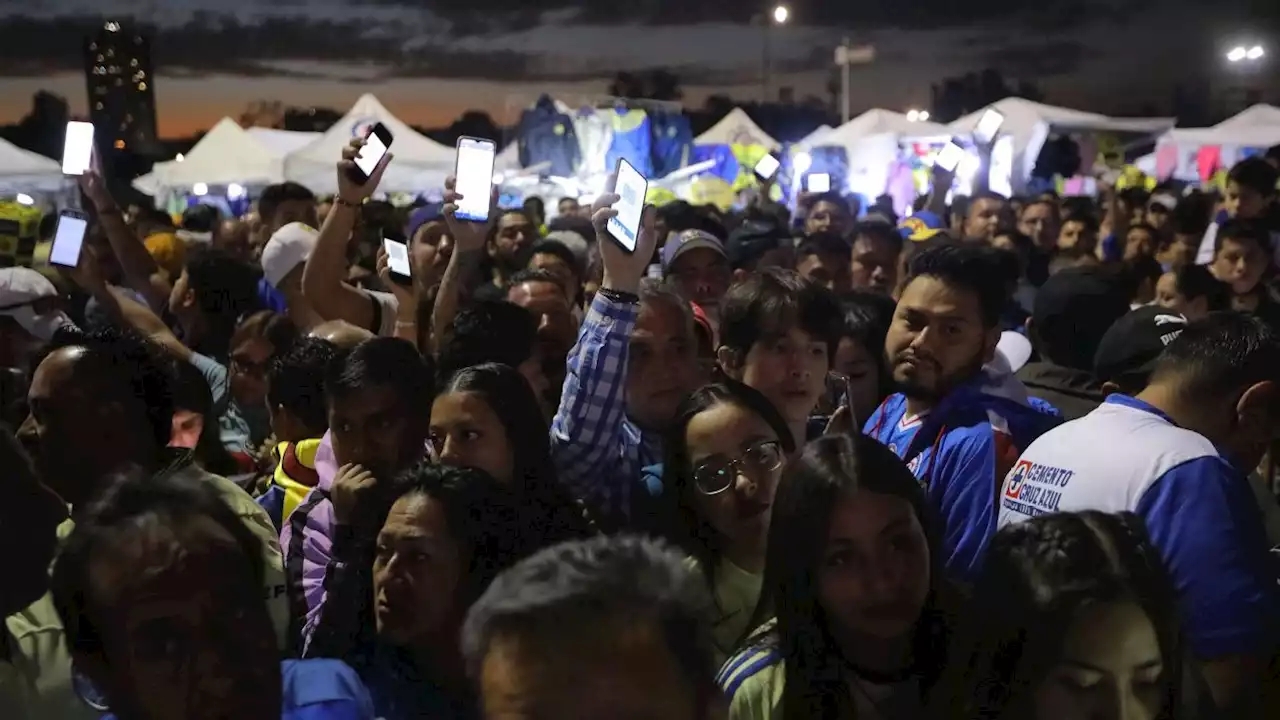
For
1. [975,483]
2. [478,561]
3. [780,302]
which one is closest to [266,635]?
[478,561]

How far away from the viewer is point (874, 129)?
18.7 meters

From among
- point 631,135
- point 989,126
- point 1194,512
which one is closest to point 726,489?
point 1194,512

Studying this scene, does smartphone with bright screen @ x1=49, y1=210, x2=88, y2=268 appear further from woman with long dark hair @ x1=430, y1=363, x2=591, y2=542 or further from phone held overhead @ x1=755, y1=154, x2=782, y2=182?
phone held overhead @ x1=755, y1=154, x2=782, y2=182

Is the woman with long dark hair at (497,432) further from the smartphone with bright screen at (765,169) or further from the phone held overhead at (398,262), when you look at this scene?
the smartphone with bright screen at (765,169)

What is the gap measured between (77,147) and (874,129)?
14.8 metres

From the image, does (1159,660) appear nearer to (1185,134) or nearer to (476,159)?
(476,159)

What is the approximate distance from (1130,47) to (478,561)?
142 feet

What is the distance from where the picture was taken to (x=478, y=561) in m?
2.03

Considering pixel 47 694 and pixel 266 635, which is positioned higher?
pixel 266 635

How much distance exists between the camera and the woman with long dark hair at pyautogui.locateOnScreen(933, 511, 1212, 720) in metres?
1.62

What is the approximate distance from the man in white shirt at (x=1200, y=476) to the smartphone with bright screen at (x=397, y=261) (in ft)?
9.20

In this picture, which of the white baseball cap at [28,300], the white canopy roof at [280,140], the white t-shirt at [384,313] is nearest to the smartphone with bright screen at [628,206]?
the white t-shirt at [384,313]

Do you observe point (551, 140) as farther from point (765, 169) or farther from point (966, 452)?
point (966, 452)

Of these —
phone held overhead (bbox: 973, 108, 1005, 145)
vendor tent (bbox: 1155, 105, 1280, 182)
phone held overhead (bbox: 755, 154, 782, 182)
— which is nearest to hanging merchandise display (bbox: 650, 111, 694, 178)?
phone held overhead (bbox: 755, 154, 782, 182)
